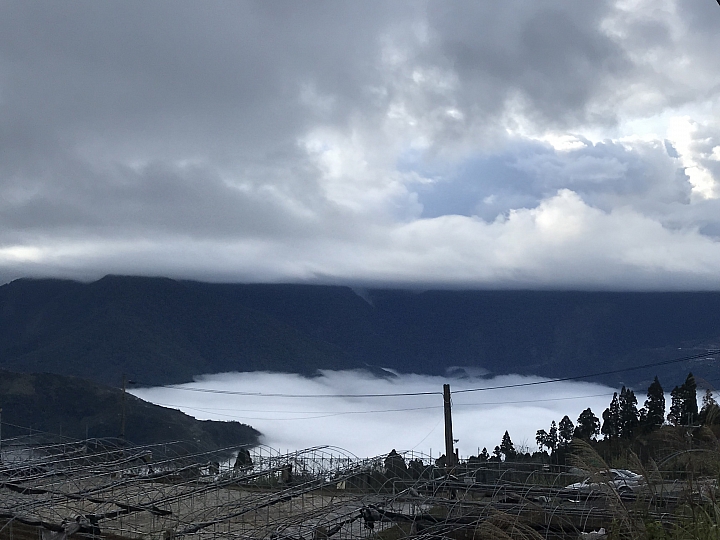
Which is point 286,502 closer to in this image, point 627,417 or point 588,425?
point 588,425

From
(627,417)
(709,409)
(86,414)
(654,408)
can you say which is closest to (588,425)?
(627,417)

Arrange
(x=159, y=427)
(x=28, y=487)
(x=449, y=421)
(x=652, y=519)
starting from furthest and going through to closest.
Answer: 1. (x=159, y=427)
2. (x=449, y=421)
3. (x=28, y=487)
4. (x=652, y=519)

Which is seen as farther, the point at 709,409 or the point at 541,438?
the point at 541,438

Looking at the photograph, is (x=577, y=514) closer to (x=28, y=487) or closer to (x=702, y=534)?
(x=702, y=534)

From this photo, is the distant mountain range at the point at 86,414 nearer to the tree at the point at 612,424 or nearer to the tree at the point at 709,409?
the tree at the point at 612,424

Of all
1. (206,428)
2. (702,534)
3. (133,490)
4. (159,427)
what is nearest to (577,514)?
(702,534)

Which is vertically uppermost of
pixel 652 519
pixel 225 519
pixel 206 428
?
pixel 652 519
